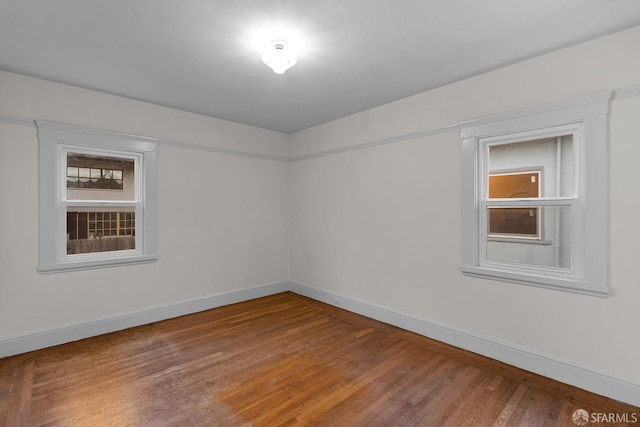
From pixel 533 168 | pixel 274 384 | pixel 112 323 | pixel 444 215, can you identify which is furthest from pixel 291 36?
pixel 112 323

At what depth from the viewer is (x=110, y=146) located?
348 cm

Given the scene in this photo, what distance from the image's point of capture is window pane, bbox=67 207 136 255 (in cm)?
337

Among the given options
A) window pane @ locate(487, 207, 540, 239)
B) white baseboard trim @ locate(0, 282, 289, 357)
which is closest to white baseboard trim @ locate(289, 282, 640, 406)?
window pane @ locate(487, 207, 540, 239)

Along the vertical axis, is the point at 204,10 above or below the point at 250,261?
above

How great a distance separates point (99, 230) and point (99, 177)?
2.04 feet

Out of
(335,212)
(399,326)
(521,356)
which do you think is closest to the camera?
(521,356)

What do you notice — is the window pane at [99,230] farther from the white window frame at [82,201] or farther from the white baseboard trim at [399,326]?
the white baseboard trim at [399,326]

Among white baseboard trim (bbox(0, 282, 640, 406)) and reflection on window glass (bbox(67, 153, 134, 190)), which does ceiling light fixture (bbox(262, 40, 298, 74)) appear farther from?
white baseboard trim (bbox(0, 282, 640, 406))

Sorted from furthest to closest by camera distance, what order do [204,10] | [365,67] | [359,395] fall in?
[365,67] → [359,395] → [204,10]

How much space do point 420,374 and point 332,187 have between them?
2.69 meters

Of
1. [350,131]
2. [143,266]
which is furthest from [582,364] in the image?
[143,266]

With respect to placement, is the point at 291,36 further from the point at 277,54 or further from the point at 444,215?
the point at 444,215

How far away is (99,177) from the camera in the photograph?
3.54m

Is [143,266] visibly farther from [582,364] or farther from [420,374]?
[582,364]
